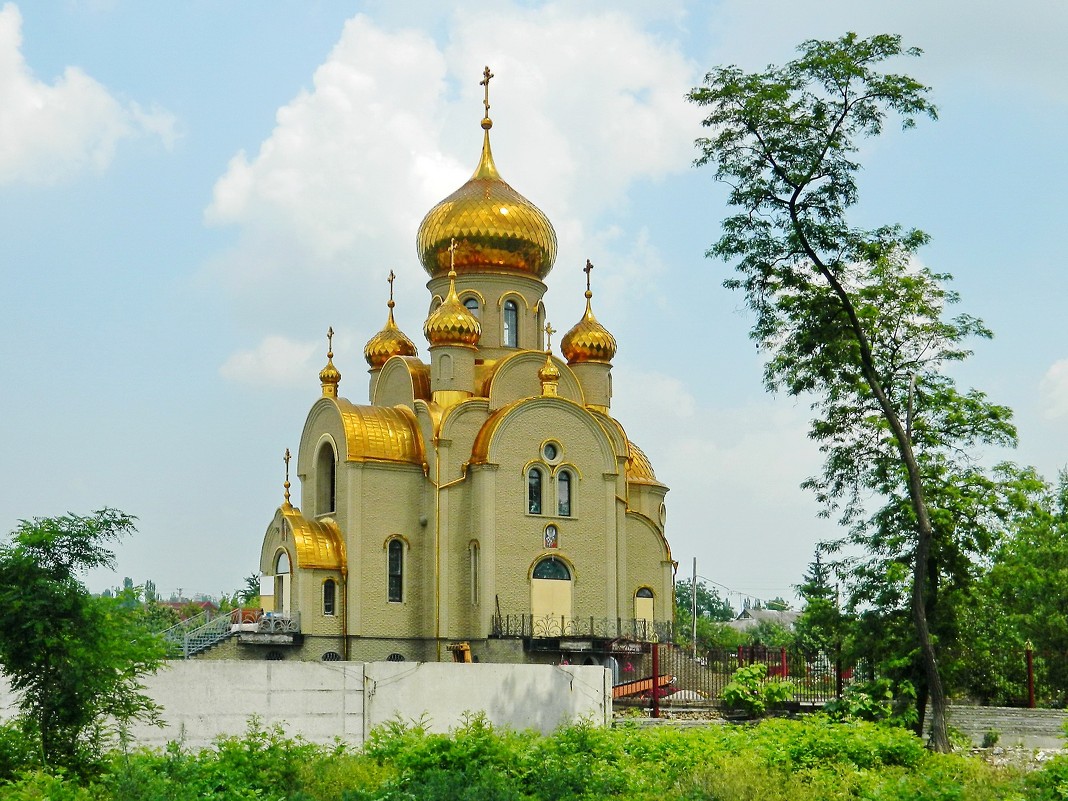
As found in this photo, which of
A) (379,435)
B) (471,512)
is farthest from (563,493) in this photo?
(379,435)

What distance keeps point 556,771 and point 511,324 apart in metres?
21.0

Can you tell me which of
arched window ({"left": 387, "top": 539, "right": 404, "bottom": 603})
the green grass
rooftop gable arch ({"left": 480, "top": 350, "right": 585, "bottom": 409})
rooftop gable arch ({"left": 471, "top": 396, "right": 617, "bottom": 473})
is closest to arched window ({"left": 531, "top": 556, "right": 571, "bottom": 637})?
rooftop gable arch ({"left": 471, "top": 396, "right": 617, "bottom": 473})

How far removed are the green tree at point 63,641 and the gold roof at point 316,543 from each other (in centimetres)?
1733

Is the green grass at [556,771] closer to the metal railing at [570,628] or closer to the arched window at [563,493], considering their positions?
the metal railing at [570,628]

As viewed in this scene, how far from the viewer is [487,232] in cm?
3403

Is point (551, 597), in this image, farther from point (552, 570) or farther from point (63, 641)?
point (63, 641)

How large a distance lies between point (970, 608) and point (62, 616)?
1357 centimetres

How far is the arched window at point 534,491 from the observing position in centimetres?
3152

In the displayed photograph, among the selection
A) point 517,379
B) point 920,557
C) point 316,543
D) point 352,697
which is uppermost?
point 517,379

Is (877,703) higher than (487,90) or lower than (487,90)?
lower

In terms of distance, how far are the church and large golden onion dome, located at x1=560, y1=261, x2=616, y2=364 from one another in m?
1.23

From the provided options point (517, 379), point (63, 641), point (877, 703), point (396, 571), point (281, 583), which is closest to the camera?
point (63, 641)

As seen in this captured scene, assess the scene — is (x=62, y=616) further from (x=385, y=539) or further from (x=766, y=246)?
(x=385, y=539)

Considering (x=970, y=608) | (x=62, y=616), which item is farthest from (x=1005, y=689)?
(x=62, y=616)
